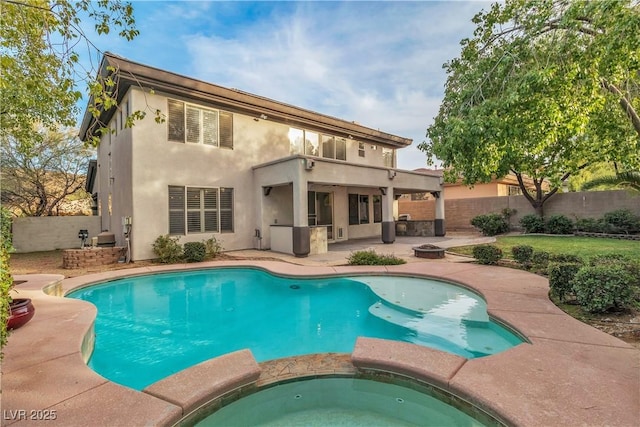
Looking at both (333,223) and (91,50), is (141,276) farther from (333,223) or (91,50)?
(333,223)

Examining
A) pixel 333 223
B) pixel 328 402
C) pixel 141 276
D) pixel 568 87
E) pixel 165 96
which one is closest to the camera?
pixel 328 402

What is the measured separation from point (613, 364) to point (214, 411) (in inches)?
169

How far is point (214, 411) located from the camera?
295 centimetres

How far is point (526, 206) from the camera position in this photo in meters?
18.5

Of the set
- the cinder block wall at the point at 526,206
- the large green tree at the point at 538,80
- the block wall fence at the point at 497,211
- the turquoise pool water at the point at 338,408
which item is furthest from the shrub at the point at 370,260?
the block wall fence at the point at 497,211

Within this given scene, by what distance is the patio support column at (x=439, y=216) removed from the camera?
57.3ft

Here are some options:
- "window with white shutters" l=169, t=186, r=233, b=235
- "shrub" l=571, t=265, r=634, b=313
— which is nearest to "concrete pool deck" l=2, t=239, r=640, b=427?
"shrub" l=571, t=265, r=634, b=313

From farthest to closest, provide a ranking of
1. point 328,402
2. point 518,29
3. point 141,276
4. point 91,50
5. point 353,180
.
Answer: point 353,180 → point 141,276 → point 518,29 → point 91,50 → point 328,402

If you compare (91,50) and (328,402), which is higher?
(91,50)

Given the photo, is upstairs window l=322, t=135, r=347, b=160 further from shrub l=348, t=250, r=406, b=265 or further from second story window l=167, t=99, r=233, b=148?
shrub l=348, t=250, r=406, b=265

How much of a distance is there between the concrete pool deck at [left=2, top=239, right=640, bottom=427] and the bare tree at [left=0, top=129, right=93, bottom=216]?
60.8ft

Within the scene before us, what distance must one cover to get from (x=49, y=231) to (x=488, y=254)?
2010cm

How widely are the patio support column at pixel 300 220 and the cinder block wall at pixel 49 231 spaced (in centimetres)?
1119

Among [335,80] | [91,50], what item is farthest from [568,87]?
[335,80]
